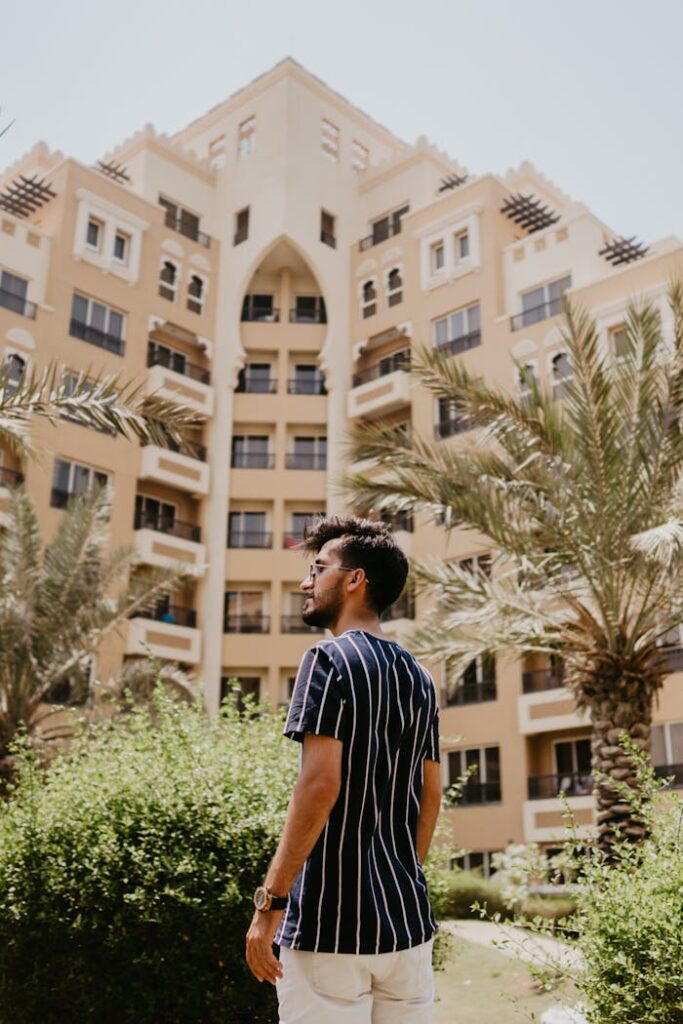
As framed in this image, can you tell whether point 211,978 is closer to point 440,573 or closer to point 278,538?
point 440,573

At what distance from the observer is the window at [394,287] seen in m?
36.5

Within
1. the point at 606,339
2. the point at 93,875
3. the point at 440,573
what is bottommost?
the point at 93,875

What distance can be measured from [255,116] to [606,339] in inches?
693

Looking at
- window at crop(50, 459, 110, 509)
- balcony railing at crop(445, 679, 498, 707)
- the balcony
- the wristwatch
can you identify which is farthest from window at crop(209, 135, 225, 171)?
the wristwatch

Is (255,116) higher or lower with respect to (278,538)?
higher

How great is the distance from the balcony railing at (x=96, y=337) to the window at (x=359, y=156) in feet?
42.5

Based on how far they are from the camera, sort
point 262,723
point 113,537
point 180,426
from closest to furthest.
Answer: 1. point 262,723
2. point 180,426
3. point 113,537

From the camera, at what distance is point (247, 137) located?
3941 centimetres

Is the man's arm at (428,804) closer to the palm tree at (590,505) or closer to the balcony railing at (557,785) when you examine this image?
the palm tree at (590,505)

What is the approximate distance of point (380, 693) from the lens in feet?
10.7

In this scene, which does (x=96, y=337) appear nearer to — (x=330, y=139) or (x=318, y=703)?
(x=330, y=139)

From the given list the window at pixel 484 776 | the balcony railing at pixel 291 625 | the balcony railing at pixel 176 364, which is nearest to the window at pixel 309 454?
the balcony railing at pixel 176 364

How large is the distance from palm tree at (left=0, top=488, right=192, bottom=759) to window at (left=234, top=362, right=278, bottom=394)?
44.3 ft

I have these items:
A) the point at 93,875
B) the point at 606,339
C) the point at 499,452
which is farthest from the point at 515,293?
the point at 93,875
